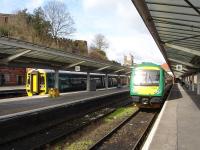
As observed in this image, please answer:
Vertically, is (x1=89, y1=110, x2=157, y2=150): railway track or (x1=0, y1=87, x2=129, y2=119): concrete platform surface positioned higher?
(x1=0, y1=87, x2=129, y2=119): concrete platform surface

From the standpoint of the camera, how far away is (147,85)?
2061 cm

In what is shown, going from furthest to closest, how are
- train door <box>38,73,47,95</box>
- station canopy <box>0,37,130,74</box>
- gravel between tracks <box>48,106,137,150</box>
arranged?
train door <box>38,73,47,95</box> < station canopy <box>0,37,130,74</box> < gravel between tracks <box>48,106,137,150</box>

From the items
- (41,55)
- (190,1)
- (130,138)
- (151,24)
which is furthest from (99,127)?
(41,55)

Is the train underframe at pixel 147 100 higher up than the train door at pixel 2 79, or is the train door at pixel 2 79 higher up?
the train door at pixel 2 79

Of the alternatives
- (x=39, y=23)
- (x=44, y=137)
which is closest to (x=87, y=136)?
(x=44, y=137)

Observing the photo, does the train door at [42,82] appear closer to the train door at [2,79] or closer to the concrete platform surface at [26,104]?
the concrete platform surface at [26,104]

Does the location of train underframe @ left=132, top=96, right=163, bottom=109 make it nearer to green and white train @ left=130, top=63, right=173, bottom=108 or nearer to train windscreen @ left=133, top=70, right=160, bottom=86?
green and white train @ left=130, top=63, right=173, bottom=108

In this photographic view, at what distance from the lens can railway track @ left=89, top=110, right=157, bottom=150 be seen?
37.6 feet

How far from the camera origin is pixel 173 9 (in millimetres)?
11484

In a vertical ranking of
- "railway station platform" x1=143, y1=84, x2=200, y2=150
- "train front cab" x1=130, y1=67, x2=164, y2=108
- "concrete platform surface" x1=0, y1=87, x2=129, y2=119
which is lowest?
"railway station platform" x1=143, y1=84, x2=200, y2=150

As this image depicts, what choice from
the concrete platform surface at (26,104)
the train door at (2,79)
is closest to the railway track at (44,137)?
the concrete platform surface at (26,104)

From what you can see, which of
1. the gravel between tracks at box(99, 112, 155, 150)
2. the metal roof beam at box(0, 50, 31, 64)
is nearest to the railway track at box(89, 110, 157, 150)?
the gravel between tracks at box(99, 112, 155, 150)

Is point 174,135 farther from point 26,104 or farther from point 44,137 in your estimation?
point 26,104

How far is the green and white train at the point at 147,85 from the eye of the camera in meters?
20.3
